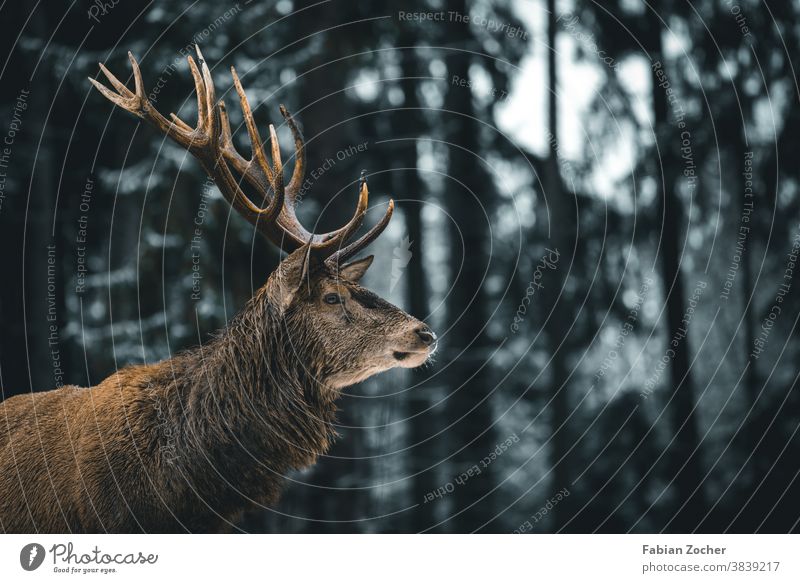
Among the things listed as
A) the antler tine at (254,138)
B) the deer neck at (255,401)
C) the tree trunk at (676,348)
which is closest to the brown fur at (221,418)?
the deer neck at (255,401)

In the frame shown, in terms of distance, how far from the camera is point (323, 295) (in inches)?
197

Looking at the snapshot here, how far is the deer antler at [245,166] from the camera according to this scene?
5016 millimetres

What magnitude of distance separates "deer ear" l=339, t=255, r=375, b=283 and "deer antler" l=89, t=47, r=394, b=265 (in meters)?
0.06

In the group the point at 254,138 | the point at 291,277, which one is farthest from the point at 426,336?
the point at 254,138

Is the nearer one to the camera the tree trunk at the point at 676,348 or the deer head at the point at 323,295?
the deer head at the point at 323,295

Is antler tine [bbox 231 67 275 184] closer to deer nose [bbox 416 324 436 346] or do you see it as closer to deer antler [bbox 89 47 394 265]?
deer antler [bbox 89 47 394 265]

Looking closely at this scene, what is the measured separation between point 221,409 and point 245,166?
1.50 meters

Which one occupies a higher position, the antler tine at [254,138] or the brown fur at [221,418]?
the antler tine at [254,138]

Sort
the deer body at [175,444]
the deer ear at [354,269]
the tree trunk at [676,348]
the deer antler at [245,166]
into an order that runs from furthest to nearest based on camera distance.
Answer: the tree trunk at [676,348]
the deer ear at [354,269]
the deer antler at [245,166]
the deer body at [175,444]

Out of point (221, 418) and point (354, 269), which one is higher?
point (354, 269)

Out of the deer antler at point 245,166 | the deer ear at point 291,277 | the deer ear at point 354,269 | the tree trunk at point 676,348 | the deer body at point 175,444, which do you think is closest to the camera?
the deer body at point 175,444
